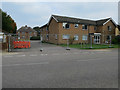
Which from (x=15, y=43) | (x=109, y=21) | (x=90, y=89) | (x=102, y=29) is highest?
(x=109, y=21)

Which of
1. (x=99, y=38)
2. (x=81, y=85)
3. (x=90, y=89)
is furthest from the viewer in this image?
(x=99, y=38)

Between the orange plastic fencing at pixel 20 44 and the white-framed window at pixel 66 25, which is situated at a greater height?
the white-framed window at pixel 66 25

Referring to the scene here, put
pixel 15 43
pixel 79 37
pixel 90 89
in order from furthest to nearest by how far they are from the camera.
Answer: pixel 79 37 → pixel 15 43 → pixel 90 89

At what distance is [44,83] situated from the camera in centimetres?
375

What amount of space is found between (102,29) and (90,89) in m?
27.5

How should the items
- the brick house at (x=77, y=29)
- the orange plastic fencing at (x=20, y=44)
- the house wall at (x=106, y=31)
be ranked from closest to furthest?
the orange plastic fencing at (x=20, y=44)
the brick house at (x=77, y=29)
the house wall at (x=106, y=31)

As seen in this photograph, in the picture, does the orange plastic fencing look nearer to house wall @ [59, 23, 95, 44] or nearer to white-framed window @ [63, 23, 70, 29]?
house wall @ [59, 23, 95, 44]

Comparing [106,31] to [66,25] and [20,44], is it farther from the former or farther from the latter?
[20,44]

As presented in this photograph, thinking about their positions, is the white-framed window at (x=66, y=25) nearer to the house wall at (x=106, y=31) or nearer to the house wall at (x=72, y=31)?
the house wall at (x=72, y=31)

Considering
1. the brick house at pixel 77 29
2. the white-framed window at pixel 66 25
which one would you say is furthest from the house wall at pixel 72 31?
the white-framed window at pixel 66 25

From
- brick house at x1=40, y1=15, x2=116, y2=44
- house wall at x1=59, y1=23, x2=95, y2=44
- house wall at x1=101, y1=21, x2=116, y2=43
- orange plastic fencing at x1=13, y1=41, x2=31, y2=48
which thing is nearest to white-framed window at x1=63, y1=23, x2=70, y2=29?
brick house at x1=40, y1=15, x2=116, y2=44

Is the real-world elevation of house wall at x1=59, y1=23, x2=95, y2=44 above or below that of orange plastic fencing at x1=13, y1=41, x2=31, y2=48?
above

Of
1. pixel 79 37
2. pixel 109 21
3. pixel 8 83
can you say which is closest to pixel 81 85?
pixel 8 83

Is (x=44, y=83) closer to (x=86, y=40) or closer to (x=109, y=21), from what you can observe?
(x=86, y=40)
